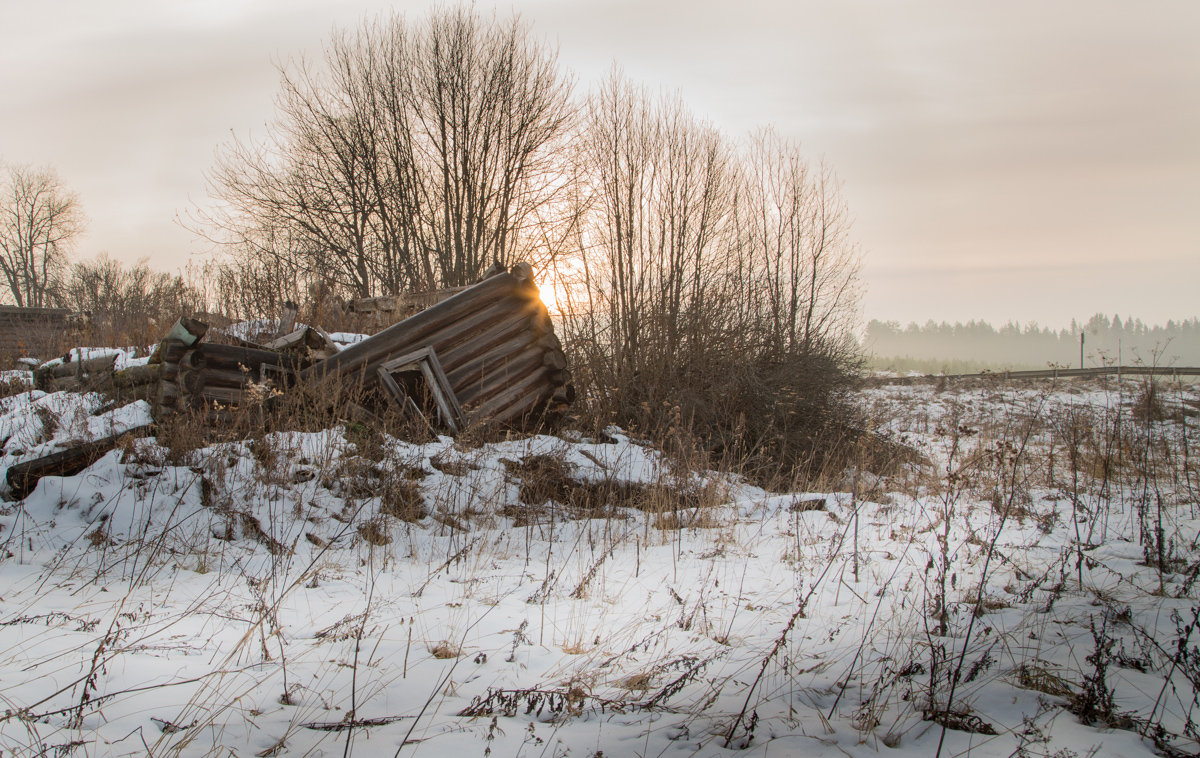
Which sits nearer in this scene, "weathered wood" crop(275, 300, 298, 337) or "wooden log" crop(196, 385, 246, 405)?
"wooden log" crop(196, 385, 246, 405)

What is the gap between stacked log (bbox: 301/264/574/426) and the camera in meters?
7.78

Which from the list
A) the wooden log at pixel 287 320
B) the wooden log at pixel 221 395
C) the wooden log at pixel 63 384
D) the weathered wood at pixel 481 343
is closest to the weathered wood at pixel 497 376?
the weathered wood at pixel 481 343

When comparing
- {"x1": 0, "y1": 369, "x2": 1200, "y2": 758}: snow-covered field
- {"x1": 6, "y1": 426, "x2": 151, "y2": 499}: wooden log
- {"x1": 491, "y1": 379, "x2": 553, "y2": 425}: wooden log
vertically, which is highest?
{"x1": 491, "y1": 379, "x2": 553, "y2": 425}: wooden log

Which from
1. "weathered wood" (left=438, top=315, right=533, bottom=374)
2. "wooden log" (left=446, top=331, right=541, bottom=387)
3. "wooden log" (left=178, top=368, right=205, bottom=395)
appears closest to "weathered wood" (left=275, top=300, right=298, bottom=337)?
"wooden log" (left=178, top=368, right=205, bottom=395)

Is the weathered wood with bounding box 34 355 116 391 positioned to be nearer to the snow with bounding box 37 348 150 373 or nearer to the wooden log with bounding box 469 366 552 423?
the snow with bounding box 37 348 150 373

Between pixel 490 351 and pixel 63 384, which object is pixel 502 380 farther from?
pixel 63 384

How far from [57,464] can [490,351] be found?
460 centimetres

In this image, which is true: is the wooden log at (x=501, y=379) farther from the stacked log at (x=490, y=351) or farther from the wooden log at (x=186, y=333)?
the wooden log at (x=186, y=333)

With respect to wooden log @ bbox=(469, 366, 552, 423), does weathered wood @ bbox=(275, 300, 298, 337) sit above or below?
above

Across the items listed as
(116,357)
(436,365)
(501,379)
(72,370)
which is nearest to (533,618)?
(436,365)

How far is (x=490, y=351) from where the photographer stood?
8.79 m

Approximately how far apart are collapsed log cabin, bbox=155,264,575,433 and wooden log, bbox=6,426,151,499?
35.0 inches

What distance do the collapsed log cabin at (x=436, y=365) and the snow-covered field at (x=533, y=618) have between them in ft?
2.49

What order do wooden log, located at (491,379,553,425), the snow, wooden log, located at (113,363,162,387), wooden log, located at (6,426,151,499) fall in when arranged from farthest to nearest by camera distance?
1. wooden log, located at (491,379,553,425)
2. the snow
3. wooden log, located at (113,363,162,387)
4. wooden log, located at (6,426,151,499)
